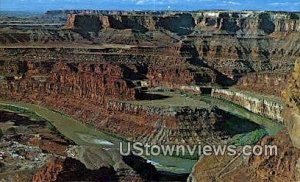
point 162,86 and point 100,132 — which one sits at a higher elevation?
point 100,132

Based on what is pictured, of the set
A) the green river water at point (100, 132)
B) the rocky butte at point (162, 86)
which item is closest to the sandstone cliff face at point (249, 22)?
the rocky butte at point (162, 86)

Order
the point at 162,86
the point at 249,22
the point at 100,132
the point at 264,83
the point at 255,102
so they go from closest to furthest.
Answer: the point at 100,132 → the point at 255,102 → the point at 264,83 → the point at 162,86 → the point at 249,22

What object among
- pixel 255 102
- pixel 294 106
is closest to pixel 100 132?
pixel 255 102

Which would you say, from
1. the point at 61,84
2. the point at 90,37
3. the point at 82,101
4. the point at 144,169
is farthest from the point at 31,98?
the point at 90,37

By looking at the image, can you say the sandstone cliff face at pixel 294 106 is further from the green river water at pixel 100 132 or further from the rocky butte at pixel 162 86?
the green river water at pixel 100 132

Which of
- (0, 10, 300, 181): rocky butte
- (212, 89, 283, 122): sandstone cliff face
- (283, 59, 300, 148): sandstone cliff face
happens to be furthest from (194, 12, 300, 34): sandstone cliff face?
(283, 59, 300, 148): sandstone cliff face

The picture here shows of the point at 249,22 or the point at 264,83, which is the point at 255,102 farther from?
the point at 249,22

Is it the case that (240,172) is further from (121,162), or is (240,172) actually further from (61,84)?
(61,84)
